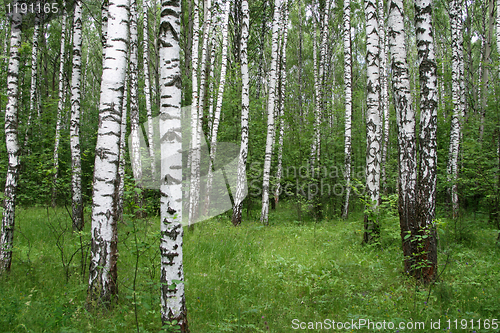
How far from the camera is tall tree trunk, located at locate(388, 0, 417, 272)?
4871 mm

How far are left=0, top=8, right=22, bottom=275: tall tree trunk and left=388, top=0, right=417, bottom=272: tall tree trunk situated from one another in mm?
6804

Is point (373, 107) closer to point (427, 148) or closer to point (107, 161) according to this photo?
point (427, 148)

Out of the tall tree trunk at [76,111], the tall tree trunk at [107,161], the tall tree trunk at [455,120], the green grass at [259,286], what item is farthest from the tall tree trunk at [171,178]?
the tall tree trunk at [455,120]

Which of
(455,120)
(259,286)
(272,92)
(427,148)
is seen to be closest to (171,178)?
Result: (259,286)

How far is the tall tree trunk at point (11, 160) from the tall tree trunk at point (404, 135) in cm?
680

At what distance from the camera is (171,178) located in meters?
3.09

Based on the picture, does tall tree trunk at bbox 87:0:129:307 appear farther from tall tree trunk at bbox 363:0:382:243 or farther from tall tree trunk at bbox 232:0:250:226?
tall tree trunk at bbox 232:0:250:226

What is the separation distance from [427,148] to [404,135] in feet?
1.57

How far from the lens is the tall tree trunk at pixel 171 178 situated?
3016 mm

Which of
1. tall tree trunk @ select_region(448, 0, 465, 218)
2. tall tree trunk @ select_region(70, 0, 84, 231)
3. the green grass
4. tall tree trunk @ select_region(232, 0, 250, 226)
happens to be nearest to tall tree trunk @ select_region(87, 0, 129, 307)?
the green grass

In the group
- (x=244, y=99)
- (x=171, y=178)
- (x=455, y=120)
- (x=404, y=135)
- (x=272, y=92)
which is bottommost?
(x=171, y=178)

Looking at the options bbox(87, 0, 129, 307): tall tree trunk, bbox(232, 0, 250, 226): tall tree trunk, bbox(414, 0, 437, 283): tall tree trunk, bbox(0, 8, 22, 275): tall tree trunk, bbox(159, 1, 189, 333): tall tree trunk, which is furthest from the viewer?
bbox(232, 0, 250, 226): tall tree trunk

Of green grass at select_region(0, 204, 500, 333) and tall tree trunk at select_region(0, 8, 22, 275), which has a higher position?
tall tree trunk at select_region(0, 8, 22, 275)

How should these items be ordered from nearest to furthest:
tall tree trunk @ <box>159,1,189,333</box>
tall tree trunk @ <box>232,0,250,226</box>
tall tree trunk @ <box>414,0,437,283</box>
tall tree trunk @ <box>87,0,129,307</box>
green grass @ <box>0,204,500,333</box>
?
tall tree trunk @ <box>159,1,189,333</box>
green grass @ <box>0,204,500,333</box>
tall tree trunk @ <box>87,0,129,307</box>
tall tree trunk @ <box>414,0,437,283</box>
tall tree trunk @ <box>232,0,250,226</box>
